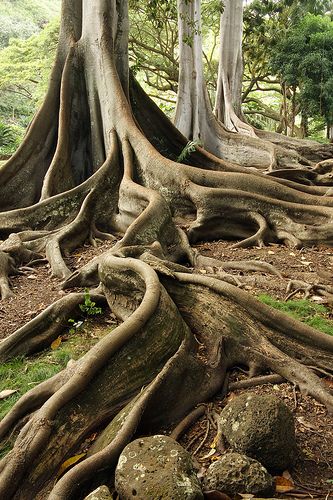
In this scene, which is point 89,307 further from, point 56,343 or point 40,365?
point 40,365

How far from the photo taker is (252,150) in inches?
484

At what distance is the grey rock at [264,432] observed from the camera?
2.69 meters

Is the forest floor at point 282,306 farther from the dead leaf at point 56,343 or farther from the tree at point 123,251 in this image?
the dead leaf at point 56,343

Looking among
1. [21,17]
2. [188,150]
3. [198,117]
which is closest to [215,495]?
[188,150]

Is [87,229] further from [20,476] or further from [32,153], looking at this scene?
[20,476]

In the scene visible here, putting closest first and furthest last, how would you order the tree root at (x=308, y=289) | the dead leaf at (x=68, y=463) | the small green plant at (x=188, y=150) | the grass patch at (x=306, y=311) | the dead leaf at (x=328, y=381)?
the dead leaf at (x=68, y=463)
the dead leaf at (x=328, y=381)
the grass patch at (x=306, y=311)
the tree root at (x=308, y=289)
the small green plant at (x=188, y=150)

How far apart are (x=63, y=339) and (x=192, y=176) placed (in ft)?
10.9

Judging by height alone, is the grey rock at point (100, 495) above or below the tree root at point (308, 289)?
below

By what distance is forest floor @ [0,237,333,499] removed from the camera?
2748 millimetres

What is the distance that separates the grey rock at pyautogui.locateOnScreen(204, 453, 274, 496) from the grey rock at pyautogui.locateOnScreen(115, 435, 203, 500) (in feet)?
0.34

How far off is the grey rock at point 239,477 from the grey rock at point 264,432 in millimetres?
214

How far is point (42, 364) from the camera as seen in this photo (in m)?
4.14

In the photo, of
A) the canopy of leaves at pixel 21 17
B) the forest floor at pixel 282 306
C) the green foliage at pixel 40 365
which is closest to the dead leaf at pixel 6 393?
the green foliage at pixel 40 365

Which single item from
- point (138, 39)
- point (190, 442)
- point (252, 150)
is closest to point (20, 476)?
point (190, 442)
